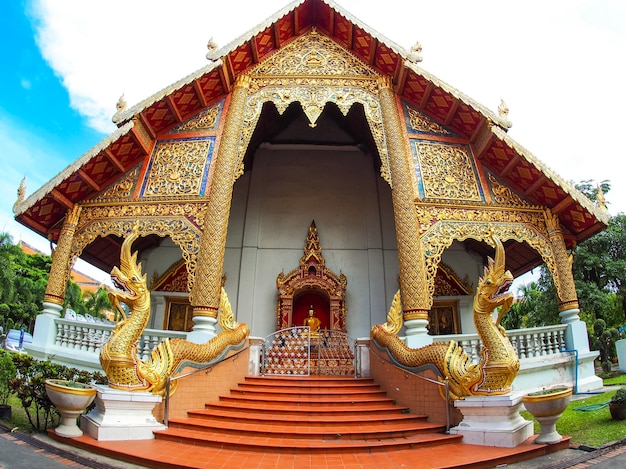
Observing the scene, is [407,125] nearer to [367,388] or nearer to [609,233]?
[367,388]

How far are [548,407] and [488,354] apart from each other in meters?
0.78

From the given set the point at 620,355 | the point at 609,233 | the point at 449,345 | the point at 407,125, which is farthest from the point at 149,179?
the point at 609,233

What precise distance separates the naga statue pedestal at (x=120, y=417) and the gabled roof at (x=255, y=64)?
4263 millimetres

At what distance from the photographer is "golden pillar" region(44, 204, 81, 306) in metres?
7.04

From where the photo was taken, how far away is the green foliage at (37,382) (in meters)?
4.29

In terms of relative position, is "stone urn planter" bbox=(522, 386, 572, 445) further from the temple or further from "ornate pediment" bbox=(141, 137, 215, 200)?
"ornate pediment" bbox=(141, 137, 215, 200)

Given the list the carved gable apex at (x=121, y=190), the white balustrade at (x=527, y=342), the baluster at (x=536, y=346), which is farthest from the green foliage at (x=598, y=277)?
the carved gable apex at (x=121, y=190)

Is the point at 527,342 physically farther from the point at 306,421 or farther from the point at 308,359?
the point at 306,421

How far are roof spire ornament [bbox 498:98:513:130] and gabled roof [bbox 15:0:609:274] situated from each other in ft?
0.13

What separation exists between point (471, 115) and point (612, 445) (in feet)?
19.3

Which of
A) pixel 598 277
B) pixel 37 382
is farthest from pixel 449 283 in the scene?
pixel 37 382

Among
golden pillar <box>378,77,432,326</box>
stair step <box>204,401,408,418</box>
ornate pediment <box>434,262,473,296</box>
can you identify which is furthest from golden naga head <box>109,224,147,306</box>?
ornate pediment <box>434,262,473,296</box>

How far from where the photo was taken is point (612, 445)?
370 centimetres

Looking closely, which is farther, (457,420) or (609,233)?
(609,233)
